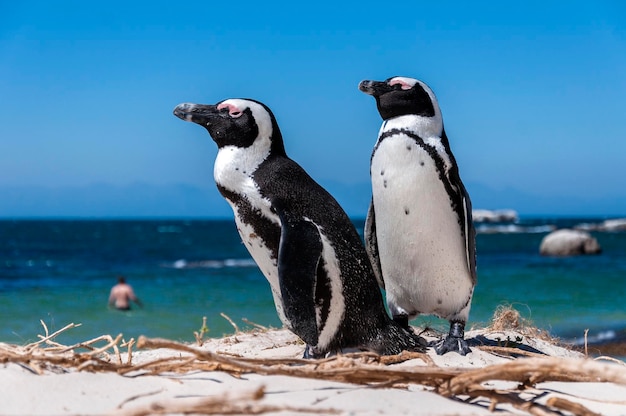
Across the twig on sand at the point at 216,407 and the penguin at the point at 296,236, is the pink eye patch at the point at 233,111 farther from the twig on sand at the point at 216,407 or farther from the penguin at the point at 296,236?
the twig on sand at the point at 216,407

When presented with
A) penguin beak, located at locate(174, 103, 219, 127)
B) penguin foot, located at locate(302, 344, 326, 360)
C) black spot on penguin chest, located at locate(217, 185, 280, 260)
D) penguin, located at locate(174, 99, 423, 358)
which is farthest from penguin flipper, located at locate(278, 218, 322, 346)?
penguin beak, located at locate(174, 103, 219, 127)

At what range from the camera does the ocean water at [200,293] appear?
1293 centimetres

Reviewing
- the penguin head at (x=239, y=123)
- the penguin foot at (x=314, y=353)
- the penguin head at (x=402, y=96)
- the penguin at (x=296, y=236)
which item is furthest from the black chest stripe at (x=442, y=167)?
the penguin foot at (x=314, y=353)

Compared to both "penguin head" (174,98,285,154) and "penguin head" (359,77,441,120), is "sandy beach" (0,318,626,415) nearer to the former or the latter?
"penguin head" (174,98,285,154)

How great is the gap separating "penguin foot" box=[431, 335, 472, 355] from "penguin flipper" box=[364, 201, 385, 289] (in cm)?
56

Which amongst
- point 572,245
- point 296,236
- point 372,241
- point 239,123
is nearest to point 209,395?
point 296,236

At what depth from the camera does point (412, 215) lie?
4.63m

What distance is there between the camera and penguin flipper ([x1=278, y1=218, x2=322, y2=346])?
4020mm

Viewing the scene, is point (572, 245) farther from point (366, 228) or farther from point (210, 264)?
point (366, 228)

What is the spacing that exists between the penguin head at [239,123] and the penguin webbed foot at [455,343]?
1.62m

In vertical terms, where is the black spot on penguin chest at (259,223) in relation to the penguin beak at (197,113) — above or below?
→ below

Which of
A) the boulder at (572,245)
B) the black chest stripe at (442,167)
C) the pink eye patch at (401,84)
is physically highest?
the boulder at (572,245)

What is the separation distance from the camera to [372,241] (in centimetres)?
514

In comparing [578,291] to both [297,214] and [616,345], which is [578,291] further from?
[297,214]
